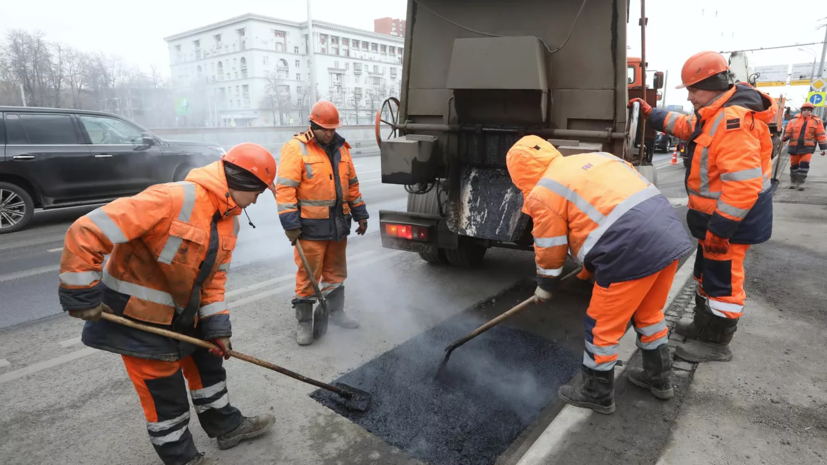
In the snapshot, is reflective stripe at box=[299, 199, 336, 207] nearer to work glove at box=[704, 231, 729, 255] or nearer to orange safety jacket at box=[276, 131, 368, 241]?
orange safety jacket at box=[276, 131, 368, 241]

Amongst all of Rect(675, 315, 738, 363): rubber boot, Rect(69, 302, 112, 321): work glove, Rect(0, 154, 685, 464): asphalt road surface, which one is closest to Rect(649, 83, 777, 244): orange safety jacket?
Rect(675, 315, 738, 363): rubber boot

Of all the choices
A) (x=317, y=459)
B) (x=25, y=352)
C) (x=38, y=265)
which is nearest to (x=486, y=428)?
(x=317, y=459)

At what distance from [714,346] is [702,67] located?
182cm

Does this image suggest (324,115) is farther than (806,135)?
No

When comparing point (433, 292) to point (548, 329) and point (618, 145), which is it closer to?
point (548, 329)

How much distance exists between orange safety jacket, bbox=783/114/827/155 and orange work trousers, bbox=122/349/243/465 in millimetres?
12962

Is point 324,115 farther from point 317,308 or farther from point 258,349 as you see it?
point 258,349

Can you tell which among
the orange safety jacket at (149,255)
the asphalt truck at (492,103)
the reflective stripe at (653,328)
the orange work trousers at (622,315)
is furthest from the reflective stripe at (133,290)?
the reflective stripe at (653,328)

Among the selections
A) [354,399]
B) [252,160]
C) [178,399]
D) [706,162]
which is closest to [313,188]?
[252,160]

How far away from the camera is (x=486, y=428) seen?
2703 mm

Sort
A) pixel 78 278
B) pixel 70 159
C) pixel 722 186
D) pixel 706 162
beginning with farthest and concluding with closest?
1. pixel 70 159
2. pixel 706 162
3. pixel 722 186
4. pixel 78 278

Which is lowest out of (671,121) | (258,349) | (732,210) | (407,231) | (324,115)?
(258,349)

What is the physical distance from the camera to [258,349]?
3479 millimetres

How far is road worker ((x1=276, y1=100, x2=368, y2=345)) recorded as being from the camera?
11.5 feet
